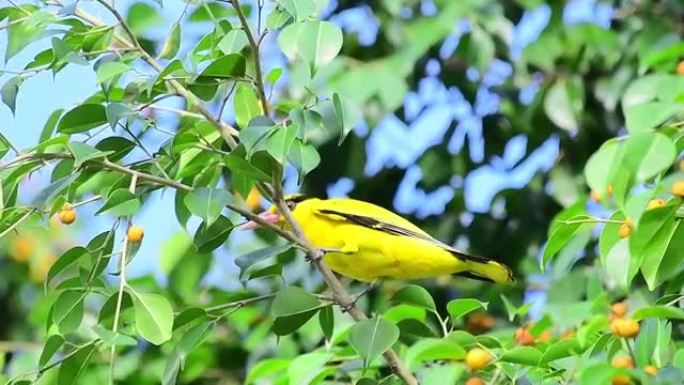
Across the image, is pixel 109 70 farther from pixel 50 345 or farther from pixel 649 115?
pixel 649 115

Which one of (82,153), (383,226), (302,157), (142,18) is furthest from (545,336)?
(142,18)

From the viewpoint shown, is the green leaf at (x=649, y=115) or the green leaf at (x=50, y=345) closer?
the green leaf at (x=649, y=115)

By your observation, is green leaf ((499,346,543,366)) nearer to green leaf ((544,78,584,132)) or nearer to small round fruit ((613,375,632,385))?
small round fruit ((613,375,632,385))

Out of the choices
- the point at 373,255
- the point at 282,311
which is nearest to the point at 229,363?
the point at 373,255

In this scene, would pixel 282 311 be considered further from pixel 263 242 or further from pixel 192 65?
pixel 263 242

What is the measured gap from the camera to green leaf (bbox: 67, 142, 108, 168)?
1.76m

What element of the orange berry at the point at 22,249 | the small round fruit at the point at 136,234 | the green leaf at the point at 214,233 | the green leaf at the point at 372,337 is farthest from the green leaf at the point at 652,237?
the orange berry at the point at 22,249

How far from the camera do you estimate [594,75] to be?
387cm

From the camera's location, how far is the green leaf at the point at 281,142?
177 cm

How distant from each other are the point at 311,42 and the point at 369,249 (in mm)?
896

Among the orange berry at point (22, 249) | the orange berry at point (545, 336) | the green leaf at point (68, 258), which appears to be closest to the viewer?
the green leaf at point (68, 258)

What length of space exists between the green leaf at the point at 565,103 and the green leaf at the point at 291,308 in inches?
73.2

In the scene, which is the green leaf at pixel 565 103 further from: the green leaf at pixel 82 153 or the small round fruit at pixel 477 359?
the green leaf at pixel 82 153

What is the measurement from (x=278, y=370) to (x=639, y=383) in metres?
1.21
